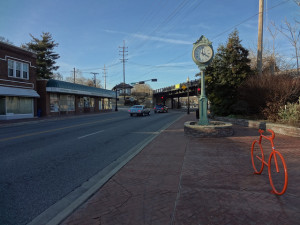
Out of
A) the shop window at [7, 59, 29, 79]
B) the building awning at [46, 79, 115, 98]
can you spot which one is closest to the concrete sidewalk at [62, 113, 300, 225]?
the shop window at [7, 59, 29, 79]

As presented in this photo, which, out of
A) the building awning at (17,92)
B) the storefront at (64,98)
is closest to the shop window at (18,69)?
the building awning at (17,92)

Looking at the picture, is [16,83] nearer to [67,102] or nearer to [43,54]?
[67,102]

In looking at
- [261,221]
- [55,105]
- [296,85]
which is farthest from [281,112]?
[55,105]

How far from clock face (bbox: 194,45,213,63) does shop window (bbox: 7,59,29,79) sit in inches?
870

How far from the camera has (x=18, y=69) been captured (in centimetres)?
A: 2486

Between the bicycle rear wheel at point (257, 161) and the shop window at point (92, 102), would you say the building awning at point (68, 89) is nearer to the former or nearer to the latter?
the shop window at point (92, 102)

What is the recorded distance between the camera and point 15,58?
79.3 feet

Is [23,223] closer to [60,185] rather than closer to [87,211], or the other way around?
[87,211]

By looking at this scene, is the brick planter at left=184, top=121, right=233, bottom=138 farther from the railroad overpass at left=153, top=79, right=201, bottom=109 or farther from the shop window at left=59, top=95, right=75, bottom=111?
the shop window at left=59, top=95, right=75, bottom=111

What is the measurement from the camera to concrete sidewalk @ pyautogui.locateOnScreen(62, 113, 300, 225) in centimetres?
305

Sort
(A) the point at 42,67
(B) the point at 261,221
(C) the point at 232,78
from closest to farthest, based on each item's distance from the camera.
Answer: (B) the point at 261,221 → (C) the point at 232,78 → (A) the point at 42,67

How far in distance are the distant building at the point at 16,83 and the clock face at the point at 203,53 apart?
2051 centimetres

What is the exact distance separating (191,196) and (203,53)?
895cm

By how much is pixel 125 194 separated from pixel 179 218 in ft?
4.16
